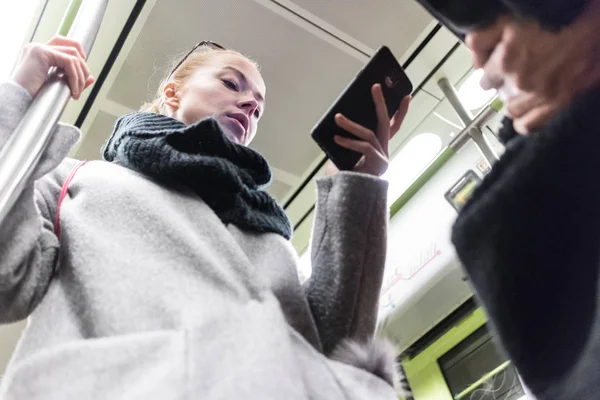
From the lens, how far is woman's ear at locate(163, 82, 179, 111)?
35.9 inches

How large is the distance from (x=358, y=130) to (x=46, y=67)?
386 mm

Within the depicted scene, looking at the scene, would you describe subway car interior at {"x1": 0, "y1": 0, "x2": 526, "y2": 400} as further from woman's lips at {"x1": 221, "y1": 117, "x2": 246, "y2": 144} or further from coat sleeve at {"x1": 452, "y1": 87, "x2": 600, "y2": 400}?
coat sleeve at {"x1": 452, "y1": 87, "x2": 600, "y2": 400}

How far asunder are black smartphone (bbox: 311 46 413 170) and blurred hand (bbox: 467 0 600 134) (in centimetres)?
33

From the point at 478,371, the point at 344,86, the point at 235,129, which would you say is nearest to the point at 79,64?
the point at 235,129

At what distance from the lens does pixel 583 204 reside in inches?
13.0

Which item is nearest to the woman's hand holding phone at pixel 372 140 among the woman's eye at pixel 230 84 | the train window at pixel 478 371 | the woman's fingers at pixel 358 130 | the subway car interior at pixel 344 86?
the woman's fingers at pixel 358 130

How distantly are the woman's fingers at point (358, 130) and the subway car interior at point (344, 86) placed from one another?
0.52 meters

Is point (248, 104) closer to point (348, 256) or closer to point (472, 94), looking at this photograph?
point (348, 256)

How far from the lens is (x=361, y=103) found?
73 centimetres

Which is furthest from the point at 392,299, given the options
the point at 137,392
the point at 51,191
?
the point at 137,392

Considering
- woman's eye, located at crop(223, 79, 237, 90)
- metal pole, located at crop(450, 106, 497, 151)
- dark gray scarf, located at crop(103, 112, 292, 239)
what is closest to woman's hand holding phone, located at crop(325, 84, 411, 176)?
dark gray scarf, located at crop(103, 112, 292, 239)

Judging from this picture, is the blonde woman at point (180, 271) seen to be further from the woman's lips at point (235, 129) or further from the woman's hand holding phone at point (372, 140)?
the woman's lips at point (235, 129)

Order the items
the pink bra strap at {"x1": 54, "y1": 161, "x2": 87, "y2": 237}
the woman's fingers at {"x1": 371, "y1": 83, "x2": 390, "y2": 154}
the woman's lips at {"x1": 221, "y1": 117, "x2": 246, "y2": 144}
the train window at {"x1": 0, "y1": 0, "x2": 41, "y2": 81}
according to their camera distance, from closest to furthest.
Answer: the pink bra strap at {"x1": 54, "y1": 161, "x2": 87, "y2": 237} < the woman's fingers at {"x1": 371, "y1": 83, "x2": 390, "y2": 154} < the woman's lips at {"x1": 221, "y1": 117, "x2": 246, "y2": 144} < the train window at {"x1": 0, "y1": 0, "x2": 41, "y2": 81}

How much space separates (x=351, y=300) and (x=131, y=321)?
0.25 meters
